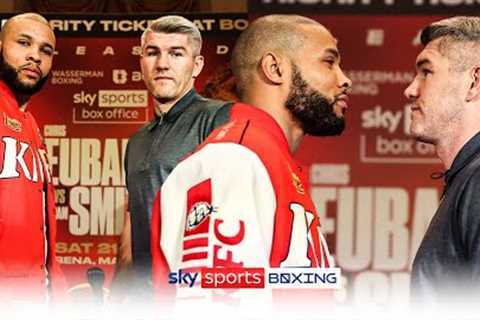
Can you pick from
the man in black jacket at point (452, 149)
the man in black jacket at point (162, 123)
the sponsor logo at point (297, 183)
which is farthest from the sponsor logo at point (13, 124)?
the man in black jacket at point (452, 149)

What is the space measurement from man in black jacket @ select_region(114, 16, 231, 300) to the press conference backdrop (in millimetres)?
23

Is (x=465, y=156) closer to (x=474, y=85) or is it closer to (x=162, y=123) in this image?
(x=474, y=85)

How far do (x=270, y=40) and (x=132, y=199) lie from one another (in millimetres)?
396

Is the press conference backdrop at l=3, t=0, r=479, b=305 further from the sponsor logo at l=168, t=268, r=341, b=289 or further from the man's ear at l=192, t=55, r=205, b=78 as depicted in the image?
the sponsor logo at l=168, t=268, r=341, b=289

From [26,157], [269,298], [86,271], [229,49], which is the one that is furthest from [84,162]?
[269,298]

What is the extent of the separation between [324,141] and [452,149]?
1.57ft

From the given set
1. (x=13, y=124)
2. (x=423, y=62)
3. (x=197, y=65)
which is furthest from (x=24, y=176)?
(x=423, y=62)

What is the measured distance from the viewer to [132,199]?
60.1 inches

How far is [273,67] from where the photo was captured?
1.38 metres

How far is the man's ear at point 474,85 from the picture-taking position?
1172mm

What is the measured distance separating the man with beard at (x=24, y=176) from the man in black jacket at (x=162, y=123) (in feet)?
0.51

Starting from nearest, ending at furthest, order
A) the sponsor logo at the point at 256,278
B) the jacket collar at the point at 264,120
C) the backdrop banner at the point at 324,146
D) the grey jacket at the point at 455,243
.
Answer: the grey jacket at the point at 455,243 < the sponsor logo at the point at 256,278 < the jacket collar at the point at 264,120 < the backdrop banner at the point at 324,146

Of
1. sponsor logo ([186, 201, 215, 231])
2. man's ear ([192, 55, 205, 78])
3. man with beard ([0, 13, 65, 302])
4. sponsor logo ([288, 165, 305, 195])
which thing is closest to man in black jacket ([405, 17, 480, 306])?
sponsor logo ([288, 165, 305, 195])

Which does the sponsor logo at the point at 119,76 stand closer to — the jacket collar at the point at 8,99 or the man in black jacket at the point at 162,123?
the man in black jacket at the point at 162,123
